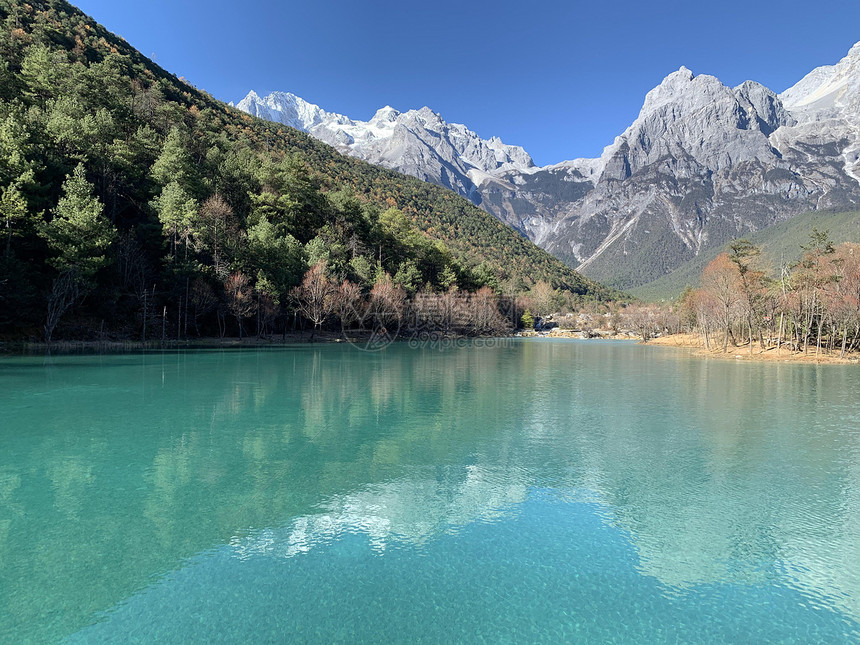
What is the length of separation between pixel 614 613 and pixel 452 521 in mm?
2874

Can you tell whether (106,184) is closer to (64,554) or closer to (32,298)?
(32,298)

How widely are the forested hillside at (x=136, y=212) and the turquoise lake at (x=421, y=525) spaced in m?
23.8

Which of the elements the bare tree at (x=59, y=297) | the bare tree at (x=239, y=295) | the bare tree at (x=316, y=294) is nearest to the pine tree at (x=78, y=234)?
the bare tree at (x=59, y=297)

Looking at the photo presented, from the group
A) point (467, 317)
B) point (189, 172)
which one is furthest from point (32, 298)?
point (467, 317)

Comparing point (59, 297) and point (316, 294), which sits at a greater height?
point (316, 294)

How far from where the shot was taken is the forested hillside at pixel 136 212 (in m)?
32.8

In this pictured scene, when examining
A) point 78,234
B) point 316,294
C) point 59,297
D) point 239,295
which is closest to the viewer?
point 59,297

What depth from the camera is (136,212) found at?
4591cm

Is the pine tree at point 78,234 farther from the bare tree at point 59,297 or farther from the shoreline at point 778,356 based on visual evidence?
the shoreline at point 778,356

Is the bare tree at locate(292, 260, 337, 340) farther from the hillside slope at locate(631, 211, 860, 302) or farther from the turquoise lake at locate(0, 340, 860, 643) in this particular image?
the hillside slope at locate(631, 211, 860, 302)

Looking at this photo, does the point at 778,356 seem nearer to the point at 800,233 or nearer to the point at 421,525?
the point at 421,525

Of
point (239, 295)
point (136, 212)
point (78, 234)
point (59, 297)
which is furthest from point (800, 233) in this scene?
point (59, 297)

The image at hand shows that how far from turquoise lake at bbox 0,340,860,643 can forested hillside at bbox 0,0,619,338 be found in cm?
2379

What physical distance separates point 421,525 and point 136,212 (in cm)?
5080
